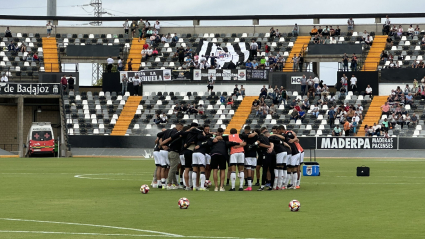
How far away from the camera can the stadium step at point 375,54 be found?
215 ft

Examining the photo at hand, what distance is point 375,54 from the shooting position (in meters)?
66.8

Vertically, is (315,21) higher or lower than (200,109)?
higher

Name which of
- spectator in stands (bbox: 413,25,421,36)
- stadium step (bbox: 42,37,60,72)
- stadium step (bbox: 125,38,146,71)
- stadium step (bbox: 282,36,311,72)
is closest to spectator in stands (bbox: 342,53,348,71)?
stadium step (bbox: 282,36,311,72)

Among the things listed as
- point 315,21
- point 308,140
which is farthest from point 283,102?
point 315,21

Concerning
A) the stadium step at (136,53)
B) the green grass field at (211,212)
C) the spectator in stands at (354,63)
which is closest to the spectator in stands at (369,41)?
the spectator in stands at (354,63)

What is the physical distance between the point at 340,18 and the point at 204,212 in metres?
58.3

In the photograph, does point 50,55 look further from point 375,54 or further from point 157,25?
point 375,54

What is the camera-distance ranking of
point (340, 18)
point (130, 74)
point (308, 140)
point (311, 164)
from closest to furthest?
point (311, 164) → point (308, 140) → point (130, 74) → point (340, 18)

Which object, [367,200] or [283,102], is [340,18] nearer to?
[283,102]

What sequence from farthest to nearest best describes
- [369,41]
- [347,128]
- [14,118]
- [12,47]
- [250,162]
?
[12,47], [369,41], [14,118], [347,128], [250,162]

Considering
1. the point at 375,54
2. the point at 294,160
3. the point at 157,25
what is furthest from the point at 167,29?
the point at 294,160

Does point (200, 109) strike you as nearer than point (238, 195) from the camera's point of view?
No

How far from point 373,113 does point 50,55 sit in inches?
1238

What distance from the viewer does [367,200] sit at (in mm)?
20375
